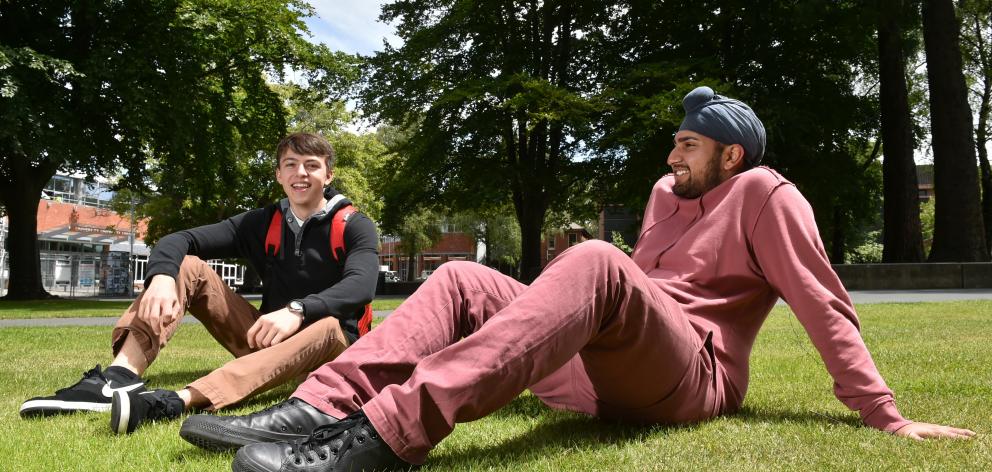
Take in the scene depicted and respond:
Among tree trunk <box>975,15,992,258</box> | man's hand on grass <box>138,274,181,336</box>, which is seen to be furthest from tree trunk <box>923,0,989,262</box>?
man's hand on grass <box>138,274,181,336</box>

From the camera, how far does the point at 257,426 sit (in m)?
2.50

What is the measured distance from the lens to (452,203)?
2680 cm

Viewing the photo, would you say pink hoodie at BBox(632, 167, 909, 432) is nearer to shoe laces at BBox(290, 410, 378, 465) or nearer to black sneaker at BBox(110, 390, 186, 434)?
shoe laces at BBox(290, 410, 378, 465)

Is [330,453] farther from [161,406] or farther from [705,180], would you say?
[705,180]

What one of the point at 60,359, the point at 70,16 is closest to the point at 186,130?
the point at 70,16

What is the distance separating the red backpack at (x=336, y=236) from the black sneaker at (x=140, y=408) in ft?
3.33

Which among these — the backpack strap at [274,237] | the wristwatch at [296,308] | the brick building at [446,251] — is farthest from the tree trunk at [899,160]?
the brick building at [446,251]

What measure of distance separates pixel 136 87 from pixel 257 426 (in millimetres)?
18176

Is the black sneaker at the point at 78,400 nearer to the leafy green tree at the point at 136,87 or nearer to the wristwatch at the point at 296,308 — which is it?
the wristwatch at the point at 296,308

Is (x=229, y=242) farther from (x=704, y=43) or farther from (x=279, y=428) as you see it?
(x=704, y=43)

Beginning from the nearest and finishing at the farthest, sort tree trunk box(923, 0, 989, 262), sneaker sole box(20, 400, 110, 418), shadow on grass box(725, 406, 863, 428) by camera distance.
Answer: shadow on grass box(725, 406, 863, 428) → sneaker sole box(20, 400, 110, 418) → tree trunk box(923, 0, 989, 262)

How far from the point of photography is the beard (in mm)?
3039

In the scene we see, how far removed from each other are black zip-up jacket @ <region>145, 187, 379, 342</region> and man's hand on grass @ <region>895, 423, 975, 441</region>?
7.64 feet

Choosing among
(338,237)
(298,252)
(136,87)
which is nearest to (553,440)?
(338,237)
